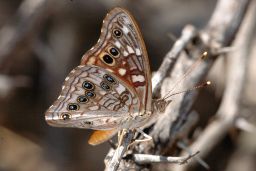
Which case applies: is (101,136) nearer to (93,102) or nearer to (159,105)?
(93,102)

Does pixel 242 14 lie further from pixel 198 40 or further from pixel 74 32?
pixel 74 32

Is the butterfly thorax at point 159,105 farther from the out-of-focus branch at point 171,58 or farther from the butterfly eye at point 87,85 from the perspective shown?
the butterfly eye at point 87,85

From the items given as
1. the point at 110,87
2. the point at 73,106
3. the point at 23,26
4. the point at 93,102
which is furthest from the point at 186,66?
the point at 23,26

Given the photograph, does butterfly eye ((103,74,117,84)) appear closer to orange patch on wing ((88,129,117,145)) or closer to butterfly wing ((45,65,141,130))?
butterfly wing ((45,65,141,130))

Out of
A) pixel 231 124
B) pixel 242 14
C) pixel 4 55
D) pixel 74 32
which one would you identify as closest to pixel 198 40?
pixel 242 14

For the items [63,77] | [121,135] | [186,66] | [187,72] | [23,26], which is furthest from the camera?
[63,77]

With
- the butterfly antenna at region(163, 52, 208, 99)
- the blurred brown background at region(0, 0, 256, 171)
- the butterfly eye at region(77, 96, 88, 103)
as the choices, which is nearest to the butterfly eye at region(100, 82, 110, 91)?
the butterfly eye at region(77, 96, 88, 103)

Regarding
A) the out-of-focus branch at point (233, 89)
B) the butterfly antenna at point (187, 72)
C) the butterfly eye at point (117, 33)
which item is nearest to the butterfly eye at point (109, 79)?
the butterfly eye at point (117, 33)
